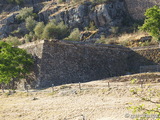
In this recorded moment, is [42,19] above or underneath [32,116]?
above

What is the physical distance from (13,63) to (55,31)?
22480mm

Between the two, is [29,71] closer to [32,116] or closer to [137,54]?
[32,116]

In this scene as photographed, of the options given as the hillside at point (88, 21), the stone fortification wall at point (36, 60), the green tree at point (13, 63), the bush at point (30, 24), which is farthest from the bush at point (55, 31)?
the green tree at point (13, 63)

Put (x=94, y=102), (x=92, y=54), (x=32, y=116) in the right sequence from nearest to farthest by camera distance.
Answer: (x=32, y=116) → (x=94, y=102) → (x=92, y=54)

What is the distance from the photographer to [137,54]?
2941 cm

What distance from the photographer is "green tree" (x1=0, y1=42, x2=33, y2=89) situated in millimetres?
22031

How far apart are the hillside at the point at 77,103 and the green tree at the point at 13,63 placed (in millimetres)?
2221

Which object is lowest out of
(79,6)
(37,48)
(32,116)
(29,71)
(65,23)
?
(32,116)

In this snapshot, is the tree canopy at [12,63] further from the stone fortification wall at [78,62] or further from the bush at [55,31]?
the bush at [55,31]

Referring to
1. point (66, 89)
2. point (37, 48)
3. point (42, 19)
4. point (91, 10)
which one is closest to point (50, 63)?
point (37, 48)

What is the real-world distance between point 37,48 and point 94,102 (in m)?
11.7

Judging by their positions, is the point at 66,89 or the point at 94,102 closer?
the point at 94,102

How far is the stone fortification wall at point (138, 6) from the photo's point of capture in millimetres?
47688

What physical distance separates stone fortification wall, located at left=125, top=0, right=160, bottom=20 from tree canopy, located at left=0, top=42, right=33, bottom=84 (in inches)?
1254
